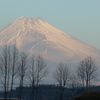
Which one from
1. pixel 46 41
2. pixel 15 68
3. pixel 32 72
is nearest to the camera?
pixel 15 68

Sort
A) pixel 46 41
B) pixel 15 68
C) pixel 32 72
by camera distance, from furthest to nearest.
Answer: pixel 46 41 < pixel 32 72 < pixel 15 68

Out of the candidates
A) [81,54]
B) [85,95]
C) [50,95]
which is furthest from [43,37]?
[85,95]

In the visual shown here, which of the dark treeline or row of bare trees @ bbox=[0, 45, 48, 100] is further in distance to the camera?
the dark treeline

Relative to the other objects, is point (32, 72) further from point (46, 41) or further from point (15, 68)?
point (46, 41)

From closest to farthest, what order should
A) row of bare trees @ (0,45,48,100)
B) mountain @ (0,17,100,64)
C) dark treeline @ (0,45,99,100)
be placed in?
1. row of bare trees @ (0,45,48,100)
2. dark treeline @ (0,45,99,100)
3. mountain @ (0,17,100,64)

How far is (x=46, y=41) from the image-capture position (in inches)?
6142

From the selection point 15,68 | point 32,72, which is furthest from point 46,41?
point 15,68

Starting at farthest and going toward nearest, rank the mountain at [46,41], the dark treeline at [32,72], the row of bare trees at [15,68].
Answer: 1. the mountain at [46,41]
2. the dark treeline at [32,72]
3. the row of bare trees at [15,68]

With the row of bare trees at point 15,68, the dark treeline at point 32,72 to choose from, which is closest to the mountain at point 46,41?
the dark treeline at point 32,72

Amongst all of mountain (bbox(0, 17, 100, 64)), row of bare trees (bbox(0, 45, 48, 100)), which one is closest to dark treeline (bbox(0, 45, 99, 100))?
row of bare trees (bbox(0, 45, 48, 100))

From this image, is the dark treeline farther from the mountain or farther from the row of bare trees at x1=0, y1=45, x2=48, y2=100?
the mountain

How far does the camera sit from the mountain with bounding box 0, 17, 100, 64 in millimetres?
148125

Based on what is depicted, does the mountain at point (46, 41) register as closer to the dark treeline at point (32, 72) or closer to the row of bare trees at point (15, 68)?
the dark treeline at point (32, 72)

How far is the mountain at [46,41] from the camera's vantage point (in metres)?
148
